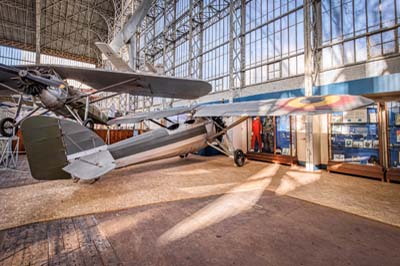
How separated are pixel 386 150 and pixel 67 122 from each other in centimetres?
873

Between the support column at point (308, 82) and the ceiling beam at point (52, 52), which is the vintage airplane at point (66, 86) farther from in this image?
the ceiling beam at point (52, 52)

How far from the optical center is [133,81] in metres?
6.04

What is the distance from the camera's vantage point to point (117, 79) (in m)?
6.07

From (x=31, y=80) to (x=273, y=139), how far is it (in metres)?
9.44

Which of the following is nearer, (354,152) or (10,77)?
(10,77)

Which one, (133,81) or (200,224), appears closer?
(200,224)

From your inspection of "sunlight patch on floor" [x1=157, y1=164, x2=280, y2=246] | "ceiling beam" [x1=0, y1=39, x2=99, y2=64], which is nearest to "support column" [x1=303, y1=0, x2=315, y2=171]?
"sunlight patch on floor" [x1=157, y1=164, x2=280, y2=246]

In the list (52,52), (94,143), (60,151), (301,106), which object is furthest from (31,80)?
(52,52)

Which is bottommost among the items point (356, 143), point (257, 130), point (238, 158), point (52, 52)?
point (238, 158)

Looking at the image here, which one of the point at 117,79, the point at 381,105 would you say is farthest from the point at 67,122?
the point at 381,105

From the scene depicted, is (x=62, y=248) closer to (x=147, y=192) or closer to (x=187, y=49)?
(x=147, y=192)

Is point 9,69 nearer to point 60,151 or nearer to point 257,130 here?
point 60,151

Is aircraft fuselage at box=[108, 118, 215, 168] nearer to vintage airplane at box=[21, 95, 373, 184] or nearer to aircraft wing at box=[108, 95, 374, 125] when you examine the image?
vintage airplane at box=[21, 95, 373, 184]

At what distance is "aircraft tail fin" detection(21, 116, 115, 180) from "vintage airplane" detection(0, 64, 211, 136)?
2.32 meters
